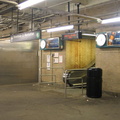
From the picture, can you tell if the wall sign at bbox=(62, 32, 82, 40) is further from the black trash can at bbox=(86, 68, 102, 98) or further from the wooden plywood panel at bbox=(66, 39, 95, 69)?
the wooden plywood panel at bbox=(66, 39, 95, 69)

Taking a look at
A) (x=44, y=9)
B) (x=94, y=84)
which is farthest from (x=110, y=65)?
(x=44, y=9)

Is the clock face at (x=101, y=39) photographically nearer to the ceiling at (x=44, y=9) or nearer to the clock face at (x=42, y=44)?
the ceiling at (x=44, y=9)

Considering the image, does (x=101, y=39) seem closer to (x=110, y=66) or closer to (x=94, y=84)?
(x=110, y=66)

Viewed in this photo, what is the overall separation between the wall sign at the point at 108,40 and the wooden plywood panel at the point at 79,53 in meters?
2.58

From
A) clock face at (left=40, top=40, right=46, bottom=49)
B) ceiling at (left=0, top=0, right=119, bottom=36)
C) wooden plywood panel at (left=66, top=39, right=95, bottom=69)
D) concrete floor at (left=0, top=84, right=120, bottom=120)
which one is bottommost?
concrete floor at (left=0, top=84, right=120, bottom=120)

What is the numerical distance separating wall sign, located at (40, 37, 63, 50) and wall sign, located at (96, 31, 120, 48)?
8.73 feet

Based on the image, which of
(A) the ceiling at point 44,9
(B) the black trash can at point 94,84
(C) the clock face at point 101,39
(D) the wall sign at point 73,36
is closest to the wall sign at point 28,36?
(A) the ceiling at point 44,9

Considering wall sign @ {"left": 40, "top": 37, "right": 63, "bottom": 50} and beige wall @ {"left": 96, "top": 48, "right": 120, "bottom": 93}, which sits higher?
wall sign @ {"left": 40, "top": 37, "right": 63, "bottom": 50}

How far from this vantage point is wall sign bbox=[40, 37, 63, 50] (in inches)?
446

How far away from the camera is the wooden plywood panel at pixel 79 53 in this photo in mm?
11562

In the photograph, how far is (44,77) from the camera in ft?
41.7

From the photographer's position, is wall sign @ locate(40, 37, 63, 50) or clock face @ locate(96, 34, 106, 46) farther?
wall sign @ locate(40, 37, 63, 50)

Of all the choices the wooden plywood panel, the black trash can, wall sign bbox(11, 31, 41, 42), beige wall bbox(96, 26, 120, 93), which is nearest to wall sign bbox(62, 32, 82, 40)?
beige wall bbox(96, 26, 120, 93)

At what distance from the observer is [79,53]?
40.3 feet
